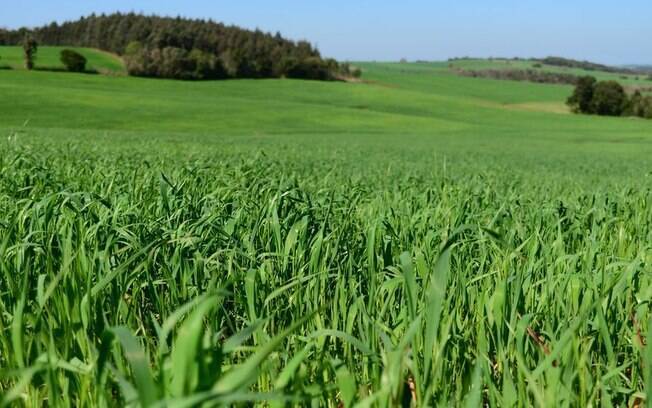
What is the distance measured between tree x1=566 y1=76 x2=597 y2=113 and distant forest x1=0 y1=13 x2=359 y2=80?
97.0 ft

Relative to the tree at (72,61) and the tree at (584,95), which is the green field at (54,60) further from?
the tree at (584,95)

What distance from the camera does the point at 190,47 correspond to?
93.4 meters

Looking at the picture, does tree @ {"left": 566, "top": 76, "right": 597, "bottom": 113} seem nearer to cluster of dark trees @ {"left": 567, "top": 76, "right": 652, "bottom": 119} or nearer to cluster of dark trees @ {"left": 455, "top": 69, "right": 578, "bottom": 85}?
cluster of dark trees @ {"left": 567, "top": 76, "right": 652, "bottom": 119}

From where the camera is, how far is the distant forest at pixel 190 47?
261ft

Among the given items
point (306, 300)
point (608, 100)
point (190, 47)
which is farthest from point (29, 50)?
point (306, 300)

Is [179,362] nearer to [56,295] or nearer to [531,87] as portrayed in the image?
[56,295]

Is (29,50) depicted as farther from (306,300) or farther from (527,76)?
(527,76)

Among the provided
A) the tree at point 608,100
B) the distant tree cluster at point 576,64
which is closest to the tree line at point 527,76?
the tree at point 608,100

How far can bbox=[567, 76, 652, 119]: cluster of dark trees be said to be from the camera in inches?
3014

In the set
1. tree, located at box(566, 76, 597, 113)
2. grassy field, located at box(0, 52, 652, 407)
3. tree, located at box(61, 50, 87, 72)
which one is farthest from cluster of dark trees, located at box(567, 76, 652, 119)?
grassy field, located at box(0, 52, 652, 407)

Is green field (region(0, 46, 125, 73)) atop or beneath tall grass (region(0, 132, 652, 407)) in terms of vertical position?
atop

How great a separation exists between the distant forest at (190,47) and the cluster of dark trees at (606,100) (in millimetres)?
30148

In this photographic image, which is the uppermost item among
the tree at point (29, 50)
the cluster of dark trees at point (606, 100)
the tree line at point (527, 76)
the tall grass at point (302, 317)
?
the tree at point (29, 50)

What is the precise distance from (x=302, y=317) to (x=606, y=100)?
8227 centimetres
